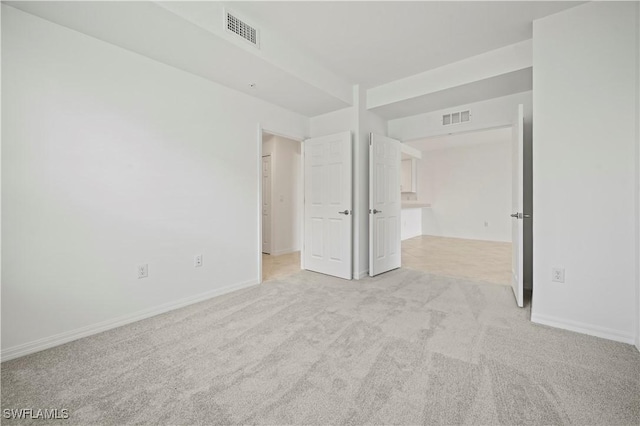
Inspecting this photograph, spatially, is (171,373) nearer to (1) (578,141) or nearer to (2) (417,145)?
(1) (578,141)

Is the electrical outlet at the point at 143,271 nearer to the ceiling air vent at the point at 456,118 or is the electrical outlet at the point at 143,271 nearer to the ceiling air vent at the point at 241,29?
the ceiling air vent at the point at 241,29

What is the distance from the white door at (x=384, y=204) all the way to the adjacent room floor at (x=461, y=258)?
610 millimetres

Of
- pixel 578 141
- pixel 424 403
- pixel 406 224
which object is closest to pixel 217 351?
pixel 424 403

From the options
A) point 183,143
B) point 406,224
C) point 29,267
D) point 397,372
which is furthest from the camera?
point 406,224

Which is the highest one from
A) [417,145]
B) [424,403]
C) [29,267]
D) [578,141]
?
Answer: [417,145]

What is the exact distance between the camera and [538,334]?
2199mm

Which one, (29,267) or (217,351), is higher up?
(29,267)

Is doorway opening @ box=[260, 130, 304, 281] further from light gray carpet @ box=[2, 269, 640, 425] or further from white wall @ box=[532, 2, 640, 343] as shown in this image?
white wall @ box=[532, 2, 640, 343]

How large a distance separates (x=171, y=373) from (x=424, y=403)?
1.44 metres

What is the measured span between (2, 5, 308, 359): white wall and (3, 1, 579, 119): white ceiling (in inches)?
9.6

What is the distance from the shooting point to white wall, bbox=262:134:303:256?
5582 mm

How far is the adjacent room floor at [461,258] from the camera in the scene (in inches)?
159

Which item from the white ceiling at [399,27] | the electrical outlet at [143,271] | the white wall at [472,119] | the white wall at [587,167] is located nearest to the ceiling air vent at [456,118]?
the white wall at [472,119]

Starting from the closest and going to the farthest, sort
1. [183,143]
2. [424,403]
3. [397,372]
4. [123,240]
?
[424,403]
[397,372]
[123,240]
[183,143]
